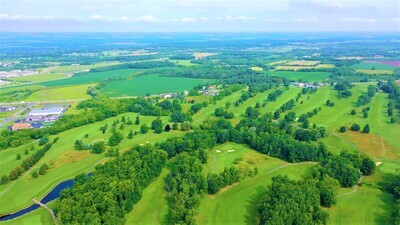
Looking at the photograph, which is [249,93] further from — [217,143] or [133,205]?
[133,205]

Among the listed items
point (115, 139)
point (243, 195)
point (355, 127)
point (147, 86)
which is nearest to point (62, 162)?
point (115, 139)

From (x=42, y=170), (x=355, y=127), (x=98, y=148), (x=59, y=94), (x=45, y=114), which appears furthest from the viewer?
(x=59, y=94)

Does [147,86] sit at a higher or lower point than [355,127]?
lower

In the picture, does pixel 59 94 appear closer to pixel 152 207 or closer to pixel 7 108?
pixel 7 108

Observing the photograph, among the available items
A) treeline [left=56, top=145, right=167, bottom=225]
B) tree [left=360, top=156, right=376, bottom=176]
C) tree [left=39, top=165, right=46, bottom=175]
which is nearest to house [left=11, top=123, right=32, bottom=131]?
tree [left=39, top=165, right=46, bottom=175]

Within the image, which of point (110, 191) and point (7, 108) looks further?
point (7, 108)

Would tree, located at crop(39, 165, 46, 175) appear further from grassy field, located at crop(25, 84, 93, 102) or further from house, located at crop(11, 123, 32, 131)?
grassy field, located at crop(25, 84, 93, 102)

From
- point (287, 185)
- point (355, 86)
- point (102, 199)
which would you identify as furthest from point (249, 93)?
point (102, 199)
